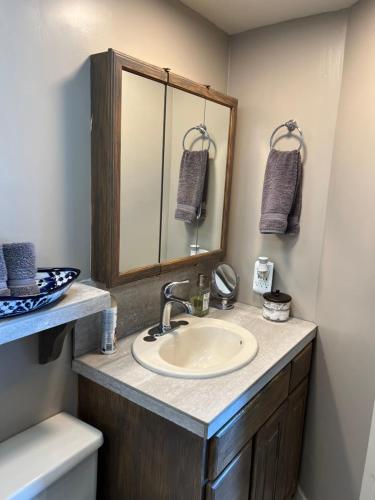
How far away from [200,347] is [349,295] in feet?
2.20

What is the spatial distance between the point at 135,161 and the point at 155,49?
46cm

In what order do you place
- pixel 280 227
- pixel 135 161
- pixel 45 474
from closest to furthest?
pixel 45 474 < pixel 135 161 < pixel 280 227

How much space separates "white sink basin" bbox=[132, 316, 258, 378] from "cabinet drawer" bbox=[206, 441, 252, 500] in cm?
29

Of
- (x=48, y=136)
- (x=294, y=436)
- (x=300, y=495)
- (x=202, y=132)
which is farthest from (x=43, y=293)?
(x=300, y=495)

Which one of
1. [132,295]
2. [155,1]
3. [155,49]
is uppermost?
[155,1]

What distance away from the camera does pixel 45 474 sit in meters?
1.01

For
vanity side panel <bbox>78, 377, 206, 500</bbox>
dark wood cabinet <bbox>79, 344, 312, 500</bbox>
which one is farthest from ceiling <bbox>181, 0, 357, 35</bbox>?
vanity side panel <bbox>78, 377, 206, 500</bbox>

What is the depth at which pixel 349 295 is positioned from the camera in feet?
5.06

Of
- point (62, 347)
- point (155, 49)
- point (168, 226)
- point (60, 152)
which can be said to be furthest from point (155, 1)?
point (62, 347)

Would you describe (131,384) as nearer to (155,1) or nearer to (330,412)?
(330,412)

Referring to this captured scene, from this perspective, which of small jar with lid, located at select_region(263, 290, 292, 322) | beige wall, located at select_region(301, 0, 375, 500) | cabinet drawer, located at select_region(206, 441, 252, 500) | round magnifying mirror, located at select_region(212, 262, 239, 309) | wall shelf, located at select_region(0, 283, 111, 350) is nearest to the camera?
wall shelf, located at select_region(0, 283, 111, 350)

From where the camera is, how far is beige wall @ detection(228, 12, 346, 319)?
1583 mm

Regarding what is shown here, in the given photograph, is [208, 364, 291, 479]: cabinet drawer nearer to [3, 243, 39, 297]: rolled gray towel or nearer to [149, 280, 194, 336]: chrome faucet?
[149, 280, 194, 336]: chrome faucet

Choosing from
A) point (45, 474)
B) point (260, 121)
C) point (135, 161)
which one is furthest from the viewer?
point (260, 121)
